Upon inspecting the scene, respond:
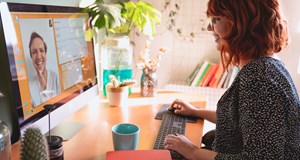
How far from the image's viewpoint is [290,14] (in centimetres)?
225

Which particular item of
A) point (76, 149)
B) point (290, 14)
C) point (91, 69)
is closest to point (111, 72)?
point (91, 69)

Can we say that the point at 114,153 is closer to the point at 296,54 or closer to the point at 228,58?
the point at 228,58

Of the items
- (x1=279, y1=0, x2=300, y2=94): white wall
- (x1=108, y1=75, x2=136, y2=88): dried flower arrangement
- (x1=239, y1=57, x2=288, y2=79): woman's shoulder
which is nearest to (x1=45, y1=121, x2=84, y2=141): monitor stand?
(x1=108, y1=75, x2=136, y2=88): dried flower arrangement

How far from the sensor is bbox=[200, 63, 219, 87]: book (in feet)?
7.76

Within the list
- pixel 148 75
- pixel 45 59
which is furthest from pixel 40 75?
pixel 148 75

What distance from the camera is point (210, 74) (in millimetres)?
2387

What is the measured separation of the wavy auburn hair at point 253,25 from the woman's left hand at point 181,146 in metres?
0.37

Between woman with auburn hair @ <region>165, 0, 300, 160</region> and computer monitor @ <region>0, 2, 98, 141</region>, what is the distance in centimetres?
43

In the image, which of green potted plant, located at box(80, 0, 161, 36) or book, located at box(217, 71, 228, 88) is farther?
book, located at box(217, 71, 228, 88)

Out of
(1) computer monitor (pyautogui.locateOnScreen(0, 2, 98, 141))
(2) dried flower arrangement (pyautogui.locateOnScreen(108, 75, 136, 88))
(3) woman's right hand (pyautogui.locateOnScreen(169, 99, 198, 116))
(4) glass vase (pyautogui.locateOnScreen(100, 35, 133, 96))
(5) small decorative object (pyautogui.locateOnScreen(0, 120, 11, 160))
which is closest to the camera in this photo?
(5) small decorative object (pyautogui.locateOnScreen(0, 120, 11, 160))

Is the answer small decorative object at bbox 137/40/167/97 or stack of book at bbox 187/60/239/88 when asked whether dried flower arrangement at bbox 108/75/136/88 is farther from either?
stack of book at bbox 187/60/239/88

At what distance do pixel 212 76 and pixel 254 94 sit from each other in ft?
5.24

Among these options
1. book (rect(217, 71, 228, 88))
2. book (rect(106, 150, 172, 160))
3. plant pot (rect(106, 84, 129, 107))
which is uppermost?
plant pot (rect(106, 84, 129, 107))

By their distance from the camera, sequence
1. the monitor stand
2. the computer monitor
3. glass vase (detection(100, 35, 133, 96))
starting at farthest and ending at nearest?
glass vase (detection(100, 35, 133, 96)), the monitor stand, the computer monitor
